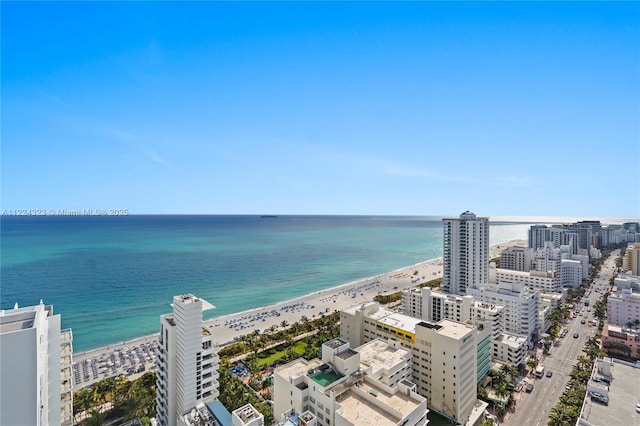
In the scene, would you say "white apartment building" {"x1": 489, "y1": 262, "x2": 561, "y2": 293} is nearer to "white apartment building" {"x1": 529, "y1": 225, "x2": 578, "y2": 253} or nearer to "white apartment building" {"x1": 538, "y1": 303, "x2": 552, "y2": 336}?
"white apartment building" {"x1": 538, "y1": 303, "x2": 552, "y2": 336}

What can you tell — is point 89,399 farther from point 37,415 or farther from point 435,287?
point 435,287

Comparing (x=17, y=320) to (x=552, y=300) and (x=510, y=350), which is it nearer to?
(x=510, y=350)

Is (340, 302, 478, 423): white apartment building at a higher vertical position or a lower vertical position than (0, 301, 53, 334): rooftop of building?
lower

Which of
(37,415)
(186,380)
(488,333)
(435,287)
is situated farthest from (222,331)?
(435,287)

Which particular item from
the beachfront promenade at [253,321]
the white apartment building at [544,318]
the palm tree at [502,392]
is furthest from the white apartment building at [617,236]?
the palm tree at [502,392]

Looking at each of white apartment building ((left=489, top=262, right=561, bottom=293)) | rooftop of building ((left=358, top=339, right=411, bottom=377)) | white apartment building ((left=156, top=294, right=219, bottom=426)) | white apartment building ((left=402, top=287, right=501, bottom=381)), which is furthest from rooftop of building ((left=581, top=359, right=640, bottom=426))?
white apartment building ((left=489, top=262, right=561, bottom=293))
